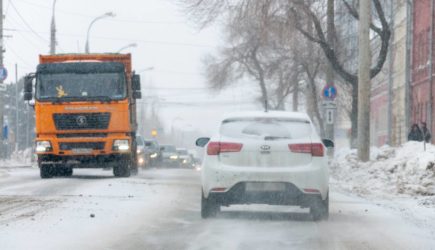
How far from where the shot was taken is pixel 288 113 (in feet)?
47.8

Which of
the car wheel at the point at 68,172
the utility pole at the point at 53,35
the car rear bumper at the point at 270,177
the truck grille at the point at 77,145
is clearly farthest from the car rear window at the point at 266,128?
Result: the utility pole at the point at 53,35

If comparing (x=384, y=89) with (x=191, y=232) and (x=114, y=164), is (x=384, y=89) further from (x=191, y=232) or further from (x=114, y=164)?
(x=191, y=232)

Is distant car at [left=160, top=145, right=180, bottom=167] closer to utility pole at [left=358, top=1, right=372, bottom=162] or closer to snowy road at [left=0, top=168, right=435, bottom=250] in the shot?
utility pole at [left=358, top=1, right=372, bottom=162]

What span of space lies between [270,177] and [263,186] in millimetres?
159

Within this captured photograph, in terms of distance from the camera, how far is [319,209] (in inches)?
551

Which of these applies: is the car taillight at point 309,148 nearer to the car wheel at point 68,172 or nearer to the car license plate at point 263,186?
the car license plate at point 263,186

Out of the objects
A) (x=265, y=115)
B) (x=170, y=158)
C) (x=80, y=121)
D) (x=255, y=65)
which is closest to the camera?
(x=265, y=115)

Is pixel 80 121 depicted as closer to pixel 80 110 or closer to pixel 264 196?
pixel 80 110

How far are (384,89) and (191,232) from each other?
204 feet

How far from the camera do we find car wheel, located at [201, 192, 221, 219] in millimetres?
14031

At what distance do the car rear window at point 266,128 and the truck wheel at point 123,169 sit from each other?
37.7ft

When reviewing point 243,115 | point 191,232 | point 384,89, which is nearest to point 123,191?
point 243,115

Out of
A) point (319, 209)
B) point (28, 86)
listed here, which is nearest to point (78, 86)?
point (28, 86)

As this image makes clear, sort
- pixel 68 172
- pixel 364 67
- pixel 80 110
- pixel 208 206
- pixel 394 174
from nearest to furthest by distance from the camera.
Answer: pixel 208 206, pixel 80 110, pixel 394 174, pixel 68 172, pixel 364 67
